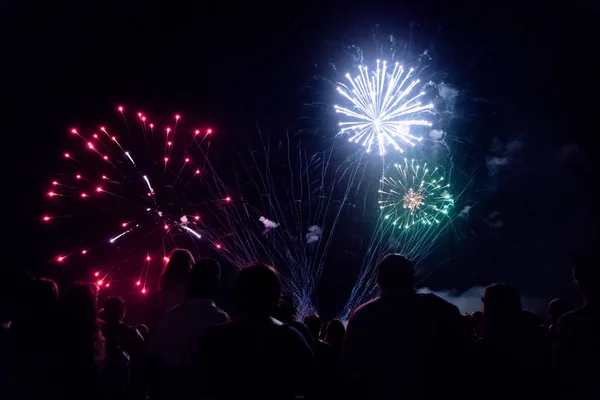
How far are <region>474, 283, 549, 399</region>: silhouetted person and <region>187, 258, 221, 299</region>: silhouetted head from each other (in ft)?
8.18

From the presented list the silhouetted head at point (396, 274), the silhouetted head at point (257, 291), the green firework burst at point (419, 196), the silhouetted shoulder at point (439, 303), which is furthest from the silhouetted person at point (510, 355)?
the green firework burst at point (419, 196)

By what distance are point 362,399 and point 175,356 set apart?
5.20 ft

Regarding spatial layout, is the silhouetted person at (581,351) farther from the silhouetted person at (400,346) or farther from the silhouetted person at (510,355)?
the silhouetted person at (400,346)

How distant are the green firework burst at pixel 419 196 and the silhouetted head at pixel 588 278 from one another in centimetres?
1249

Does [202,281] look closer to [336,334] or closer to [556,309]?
[336,334]

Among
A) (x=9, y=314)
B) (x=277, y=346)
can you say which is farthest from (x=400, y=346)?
(x=9, y=314)

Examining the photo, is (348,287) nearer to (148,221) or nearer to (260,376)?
(148,221)

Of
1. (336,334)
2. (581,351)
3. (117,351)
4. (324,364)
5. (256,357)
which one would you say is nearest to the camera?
(256,357)

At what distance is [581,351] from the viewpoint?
4398 millimetres

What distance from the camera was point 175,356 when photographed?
4.04 meters

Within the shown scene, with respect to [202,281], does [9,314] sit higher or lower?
lower

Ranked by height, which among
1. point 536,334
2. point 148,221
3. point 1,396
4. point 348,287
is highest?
point 348,287

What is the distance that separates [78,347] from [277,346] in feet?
7.52

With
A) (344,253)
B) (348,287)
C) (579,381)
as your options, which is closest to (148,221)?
(579,381)
